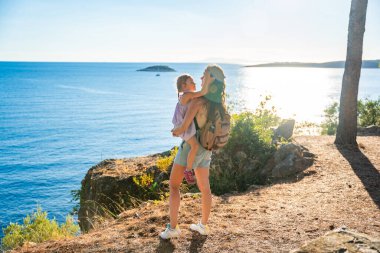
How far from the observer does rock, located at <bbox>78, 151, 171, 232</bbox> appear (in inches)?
358

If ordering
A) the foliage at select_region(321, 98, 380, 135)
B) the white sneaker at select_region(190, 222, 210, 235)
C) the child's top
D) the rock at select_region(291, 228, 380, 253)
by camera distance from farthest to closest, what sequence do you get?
1. the foliage at select_region(321, 98, 380, 135)
2. the white sneaker at select_region(190, 222, 210, 235)
3. the child's top
4. the rock at select_region(291, 228, 380, 253)

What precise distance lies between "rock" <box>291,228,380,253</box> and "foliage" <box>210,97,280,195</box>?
14.9 feet

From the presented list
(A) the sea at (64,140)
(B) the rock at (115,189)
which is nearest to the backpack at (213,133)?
(B) the rock at (115,189)

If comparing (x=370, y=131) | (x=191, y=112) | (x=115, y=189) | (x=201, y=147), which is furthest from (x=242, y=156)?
(x=370, y=131)

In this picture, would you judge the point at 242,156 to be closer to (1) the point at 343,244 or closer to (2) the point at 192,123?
(2) the point at 192,123

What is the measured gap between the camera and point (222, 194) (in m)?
8.31

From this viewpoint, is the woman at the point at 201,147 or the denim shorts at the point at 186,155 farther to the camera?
the denim shorts at the point at 186,155

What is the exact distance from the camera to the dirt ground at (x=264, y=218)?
201 inches

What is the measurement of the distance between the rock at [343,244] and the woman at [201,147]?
1.50m

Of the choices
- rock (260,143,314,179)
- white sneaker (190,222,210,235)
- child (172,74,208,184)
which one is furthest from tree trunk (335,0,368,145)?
child (172,74,208,184)

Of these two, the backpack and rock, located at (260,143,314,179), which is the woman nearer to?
the backpack

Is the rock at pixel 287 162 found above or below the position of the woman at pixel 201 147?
below

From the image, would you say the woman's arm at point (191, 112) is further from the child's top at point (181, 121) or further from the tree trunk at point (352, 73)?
the tree trunk at point (352, 73)

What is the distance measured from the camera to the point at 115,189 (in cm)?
966
